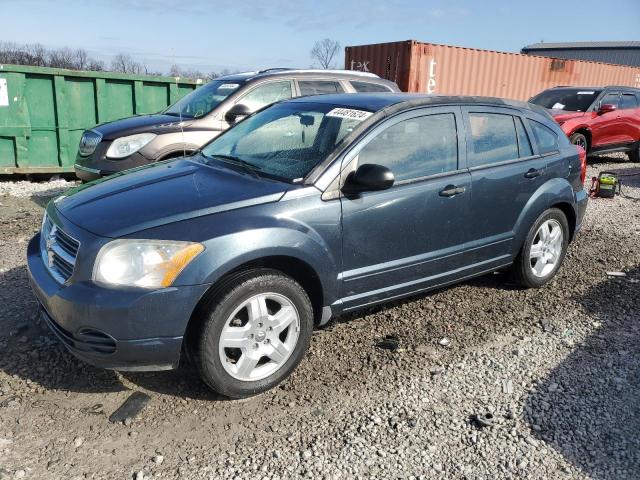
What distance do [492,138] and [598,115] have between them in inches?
352

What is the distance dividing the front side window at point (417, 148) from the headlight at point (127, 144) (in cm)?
391

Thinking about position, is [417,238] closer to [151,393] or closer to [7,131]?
[151,393]

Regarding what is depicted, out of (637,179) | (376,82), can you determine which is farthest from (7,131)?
(637,179)

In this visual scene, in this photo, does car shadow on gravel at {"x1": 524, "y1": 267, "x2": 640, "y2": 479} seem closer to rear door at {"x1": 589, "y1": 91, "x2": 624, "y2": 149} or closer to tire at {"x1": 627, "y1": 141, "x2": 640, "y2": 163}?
rear door at {"x1": 589, "y1": 91, "x2": 624, "y2": 149}

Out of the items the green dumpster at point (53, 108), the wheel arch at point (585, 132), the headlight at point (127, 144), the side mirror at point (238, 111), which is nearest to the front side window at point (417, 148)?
the side mirror at point (238, 111)

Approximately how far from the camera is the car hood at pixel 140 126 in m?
6.61

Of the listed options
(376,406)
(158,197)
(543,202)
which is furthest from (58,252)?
(543,202)

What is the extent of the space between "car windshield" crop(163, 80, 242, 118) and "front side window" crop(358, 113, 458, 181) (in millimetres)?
3803

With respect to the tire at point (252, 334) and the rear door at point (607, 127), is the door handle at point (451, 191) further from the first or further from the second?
the rear door at point (607, 127)

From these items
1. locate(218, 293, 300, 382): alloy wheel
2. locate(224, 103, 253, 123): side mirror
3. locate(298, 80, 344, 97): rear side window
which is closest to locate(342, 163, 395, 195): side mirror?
locate(218, 293, 300, 382): alloy wheel

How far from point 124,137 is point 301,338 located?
4440 millimetres

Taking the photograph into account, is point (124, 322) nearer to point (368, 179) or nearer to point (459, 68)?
point (368, 179)

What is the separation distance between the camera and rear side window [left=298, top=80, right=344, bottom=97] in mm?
7227

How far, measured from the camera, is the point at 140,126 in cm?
667
